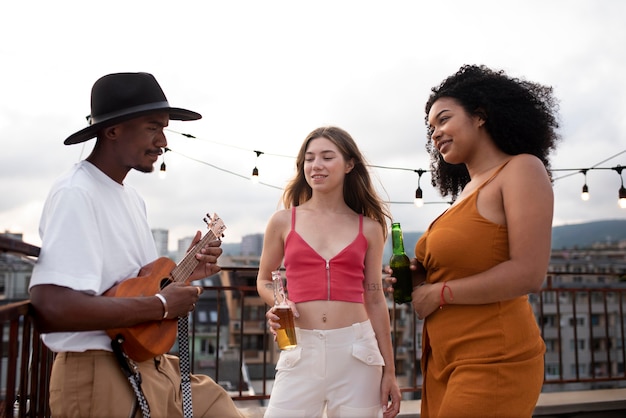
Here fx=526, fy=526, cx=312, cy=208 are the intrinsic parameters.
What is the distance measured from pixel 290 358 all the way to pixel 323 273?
1.37ft

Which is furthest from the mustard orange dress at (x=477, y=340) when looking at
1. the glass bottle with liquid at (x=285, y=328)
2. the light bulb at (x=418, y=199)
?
the light bulb at (x=418, y=199)

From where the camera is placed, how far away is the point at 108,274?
5.69 feet

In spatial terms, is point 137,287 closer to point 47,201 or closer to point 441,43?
point 47,201

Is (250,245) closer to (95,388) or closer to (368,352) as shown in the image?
(368,352)

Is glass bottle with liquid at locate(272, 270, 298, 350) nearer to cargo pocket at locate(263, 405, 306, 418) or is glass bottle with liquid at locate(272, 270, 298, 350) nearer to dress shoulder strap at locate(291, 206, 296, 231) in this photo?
cargo pocket at locate(263, 405, 306, 418)

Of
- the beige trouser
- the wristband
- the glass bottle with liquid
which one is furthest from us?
the glass bottle with liquid

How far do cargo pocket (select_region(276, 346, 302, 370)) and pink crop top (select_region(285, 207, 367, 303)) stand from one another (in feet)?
0.82

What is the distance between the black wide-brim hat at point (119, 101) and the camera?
6.15ft

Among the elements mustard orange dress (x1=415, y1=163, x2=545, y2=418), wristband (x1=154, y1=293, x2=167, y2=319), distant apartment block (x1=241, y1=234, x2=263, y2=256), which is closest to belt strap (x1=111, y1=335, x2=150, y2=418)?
wristband (x1=154, y1=293, x2=167, y2=319)

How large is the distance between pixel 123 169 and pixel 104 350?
0.65 m

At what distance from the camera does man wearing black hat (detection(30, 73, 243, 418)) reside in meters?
1.54

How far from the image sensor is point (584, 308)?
9150cm

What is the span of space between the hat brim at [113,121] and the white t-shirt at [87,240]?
14cm

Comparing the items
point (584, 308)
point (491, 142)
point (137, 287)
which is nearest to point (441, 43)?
point (491, 142)
